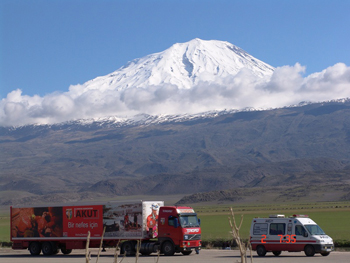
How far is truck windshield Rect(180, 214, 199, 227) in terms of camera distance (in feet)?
98.2

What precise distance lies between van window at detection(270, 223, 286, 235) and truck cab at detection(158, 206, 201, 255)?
13.0ft

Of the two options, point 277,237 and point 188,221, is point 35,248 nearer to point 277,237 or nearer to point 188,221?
point 188,221

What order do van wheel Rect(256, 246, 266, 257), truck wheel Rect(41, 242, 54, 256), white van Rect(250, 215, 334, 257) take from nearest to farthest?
white van Rect(250, 215, 334, 257)
van wheel Rect(256, 246, 266, 257)
truck wheel Rect(41, 242, 54, 256)

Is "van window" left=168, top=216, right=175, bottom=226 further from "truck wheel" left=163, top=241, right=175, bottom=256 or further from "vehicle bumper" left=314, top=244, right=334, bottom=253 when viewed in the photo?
"vehicle bumper" left=314, top=244, right=334, bottom=253

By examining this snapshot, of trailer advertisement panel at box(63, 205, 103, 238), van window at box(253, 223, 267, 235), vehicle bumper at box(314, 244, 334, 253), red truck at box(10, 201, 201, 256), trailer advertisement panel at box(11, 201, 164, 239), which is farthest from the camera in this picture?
trailer advertisement panel at box(63, 205, 103, 238)

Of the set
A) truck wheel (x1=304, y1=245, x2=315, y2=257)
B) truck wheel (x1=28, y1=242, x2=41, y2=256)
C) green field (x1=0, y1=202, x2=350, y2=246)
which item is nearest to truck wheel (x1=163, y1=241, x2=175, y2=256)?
green field (x1=0, y1=202, x2=350, y2=246)

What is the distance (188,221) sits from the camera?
99.4 feet

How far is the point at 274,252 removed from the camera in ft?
96.9

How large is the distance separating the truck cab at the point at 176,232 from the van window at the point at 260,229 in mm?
3065

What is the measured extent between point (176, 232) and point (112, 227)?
3.42 metres

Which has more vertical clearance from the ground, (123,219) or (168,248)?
(123,219)

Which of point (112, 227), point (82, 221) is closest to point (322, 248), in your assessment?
point (112, 227)

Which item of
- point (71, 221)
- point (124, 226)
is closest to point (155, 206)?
point (124, 226)

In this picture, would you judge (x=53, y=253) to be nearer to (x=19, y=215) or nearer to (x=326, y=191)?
(x=19, y=215)
